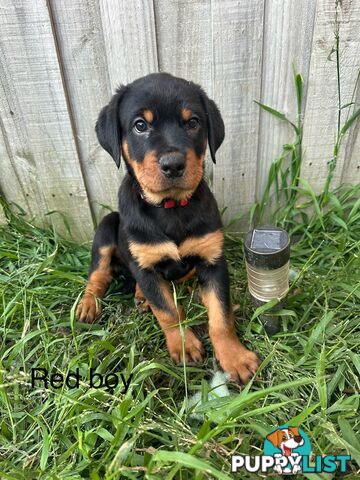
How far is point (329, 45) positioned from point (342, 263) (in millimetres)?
1239

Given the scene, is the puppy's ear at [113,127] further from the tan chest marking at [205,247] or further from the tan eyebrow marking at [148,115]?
the tan chest marking at [205,247]

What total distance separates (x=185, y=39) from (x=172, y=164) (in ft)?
3.08

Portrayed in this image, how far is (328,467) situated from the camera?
149cm

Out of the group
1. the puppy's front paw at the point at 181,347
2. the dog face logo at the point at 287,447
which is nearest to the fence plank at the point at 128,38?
the puppy's front paw at the point at 181,347

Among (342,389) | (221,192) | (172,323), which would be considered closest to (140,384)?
(172,323)

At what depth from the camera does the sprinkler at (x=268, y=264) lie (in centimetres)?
188

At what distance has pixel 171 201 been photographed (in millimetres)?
1967

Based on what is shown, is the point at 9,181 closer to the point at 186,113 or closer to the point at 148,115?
the point at 148,115

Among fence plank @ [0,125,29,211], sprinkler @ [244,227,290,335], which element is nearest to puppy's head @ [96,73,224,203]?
sprinkler @ [244,227,290,335]

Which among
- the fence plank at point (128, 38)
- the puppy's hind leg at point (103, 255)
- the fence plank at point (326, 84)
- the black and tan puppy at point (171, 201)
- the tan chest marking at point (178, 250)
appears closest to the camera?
the black and tan puppy at point (171, 201)

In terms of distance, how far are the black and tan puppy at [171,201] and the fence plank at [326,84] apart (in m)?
0.79

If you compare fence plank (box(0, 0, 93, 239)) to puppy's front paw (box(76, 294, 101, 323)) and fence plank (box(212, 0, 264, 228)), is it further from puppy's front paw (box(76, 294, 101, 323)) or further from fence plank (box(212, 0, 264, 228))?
fence plank (box(212, 0, 264, 228))

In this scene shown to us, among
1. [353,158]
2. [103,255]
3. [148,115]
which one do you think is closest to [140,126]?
[148,115]

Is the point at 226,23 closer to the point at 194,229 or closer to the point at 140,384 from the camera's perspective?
the point at 194,229
